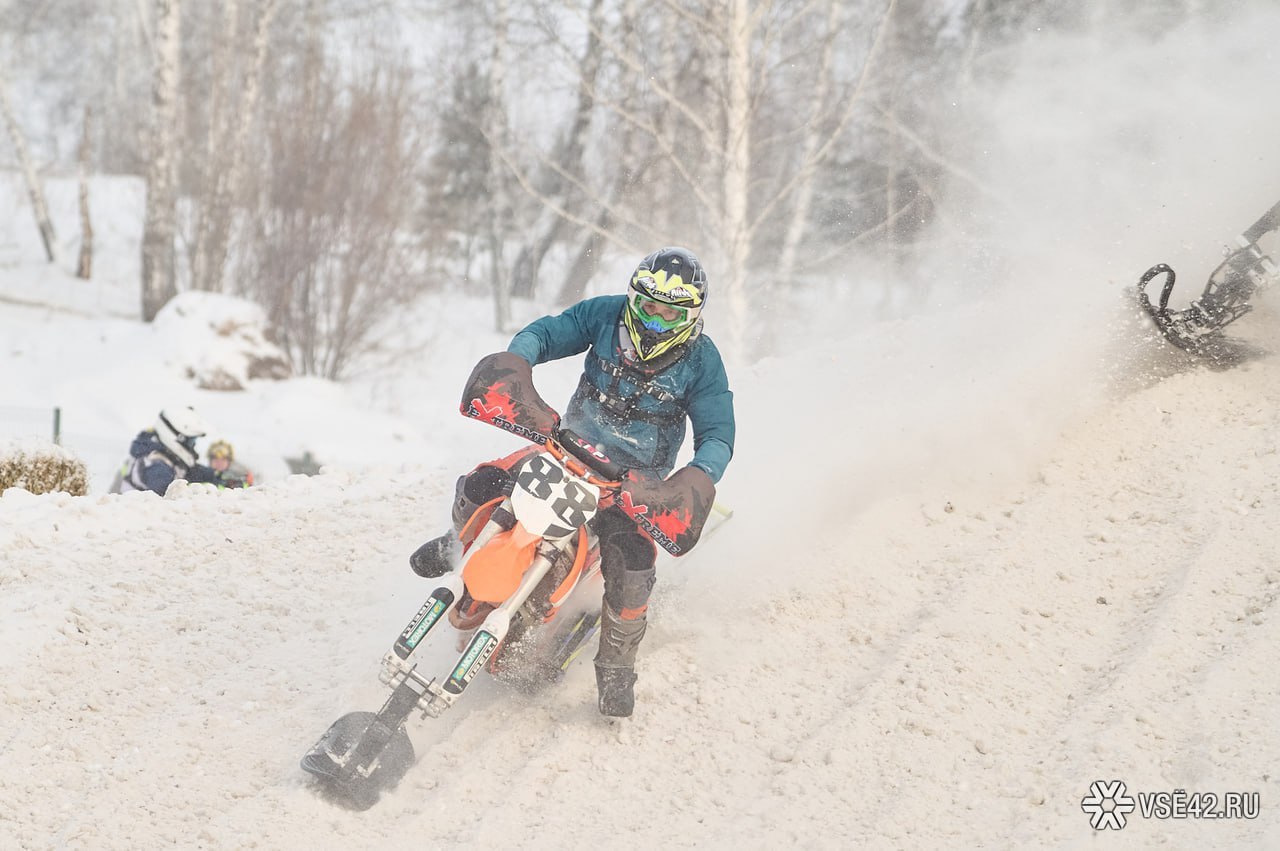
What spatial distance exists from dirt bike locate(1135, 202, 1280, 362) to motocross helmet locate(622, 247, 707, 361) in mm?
3804

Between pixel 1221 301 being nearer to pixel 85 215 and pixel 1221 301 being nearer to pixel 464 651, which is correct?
pixel 464 651

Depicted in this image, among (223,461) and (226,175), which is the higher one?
(226,175)

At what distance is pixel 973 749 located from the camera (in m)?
4.63

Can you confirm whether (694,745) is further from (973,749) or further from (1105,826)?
(1105,826)

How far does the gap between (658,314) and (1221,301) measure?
4.38 meters

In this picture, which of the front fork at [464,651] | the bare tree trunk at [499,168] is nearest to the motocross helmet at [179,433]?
the front fork at [464,651]

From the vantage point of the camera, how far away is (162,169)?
1966 cm

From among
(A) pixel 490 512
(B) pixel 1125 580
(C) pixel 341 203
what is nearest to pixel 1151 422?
(B) pixel 1125 580

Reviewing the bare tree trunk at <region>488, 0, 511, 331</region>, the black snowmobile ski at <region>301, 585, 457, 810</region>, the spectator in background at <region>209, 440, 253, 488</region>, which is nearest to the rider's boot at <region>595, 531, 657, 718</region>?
A: the black snowmobile ski at <region>301, 585, 457, 810</region>

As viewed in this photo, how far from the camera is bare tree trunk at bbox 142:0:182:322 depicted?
18.8 meters

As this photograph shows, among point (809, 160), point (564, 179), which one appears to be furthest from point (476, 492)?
point (564, 179)

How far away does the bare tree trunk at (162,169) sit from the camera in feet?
61.7

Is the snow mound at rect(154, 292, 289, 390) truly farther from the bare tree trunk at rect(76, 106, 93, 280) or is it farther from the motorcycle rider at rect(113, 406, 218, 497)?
the motorcycle rider at rect(113, 406, 218, 497)

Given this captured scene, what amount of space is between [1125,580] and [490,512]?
3272mm
